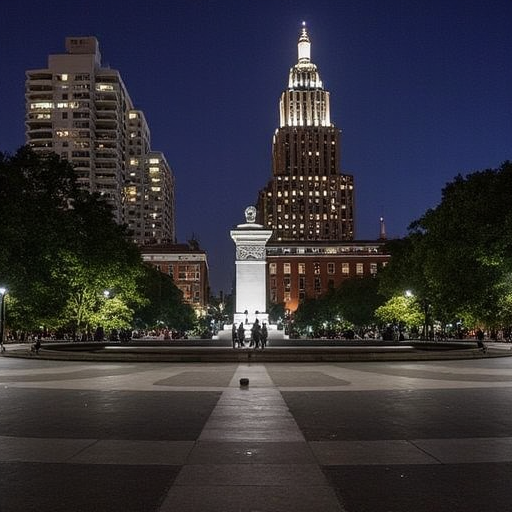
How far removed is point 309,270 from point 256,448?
181 meters

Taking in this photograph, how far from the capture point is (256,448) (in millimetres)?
12000

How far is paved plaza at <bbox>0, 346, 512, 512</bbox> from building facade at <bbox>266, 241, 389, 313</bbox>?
168 meters

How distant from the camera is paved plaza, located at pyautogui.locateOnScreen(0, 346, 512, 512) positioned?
868 cm

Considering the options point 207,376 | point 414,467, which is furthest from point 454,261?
point 414,467

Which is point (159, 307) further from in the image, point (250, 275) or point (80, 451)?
point (80, 451)

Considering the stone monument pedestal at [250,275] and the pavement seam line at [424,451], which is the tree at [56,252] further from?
the pavement seam line at [424,451]

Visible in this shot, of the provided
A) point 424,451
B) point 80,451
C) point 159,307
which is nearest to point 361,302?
point 159,307

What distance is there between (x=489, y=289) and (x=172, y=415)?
40614mm

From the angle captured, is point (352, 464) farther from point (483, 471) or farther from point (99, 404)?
point (99, 404)

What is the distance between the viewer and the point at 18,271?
4725 centimetres

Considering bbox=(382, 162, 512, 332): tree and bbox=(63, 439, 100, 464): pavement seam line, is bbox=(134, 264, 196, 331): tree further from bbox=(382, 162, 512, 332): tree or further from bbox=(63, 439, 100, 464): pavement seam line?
bbox=(63, 439, 100, 464): pavement seam line

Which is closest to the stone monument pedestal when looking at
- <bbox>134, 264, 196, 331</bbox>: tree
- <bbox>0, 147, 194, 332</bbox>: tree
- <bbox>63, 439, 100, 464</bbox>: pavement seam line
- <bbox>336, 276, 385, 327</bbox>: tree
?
<bbox>0, 147, 194, 332</bbox>: tree

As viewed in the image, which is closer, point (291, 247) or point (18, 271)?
point (18, 271)

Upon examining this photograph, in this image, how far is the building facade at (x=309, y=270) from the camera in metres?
192
